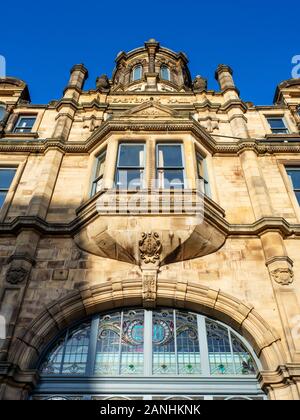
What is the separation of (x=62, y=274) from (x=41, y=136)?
7579mm

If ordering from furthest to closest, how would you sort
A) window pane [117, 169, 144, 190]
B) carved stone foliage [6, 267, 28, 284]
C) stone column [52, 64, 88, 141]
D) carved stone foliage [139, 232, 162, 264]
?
stone column [52, 64, 88, 141] → window pane [117, 169, 144, 190] → carved stone foliage [139, 232, 162, 264] → carved stone foliage [6, 267, 28, 284]

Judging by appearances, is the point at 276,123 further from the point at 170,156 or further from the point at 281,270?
the point at 281,270

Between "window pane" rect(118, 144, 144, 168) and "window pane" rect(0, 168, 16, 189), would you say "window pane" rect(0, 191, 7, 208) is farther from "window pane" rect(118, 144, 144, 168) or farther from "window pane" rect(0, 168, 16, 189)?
"window pane" rect(118, 144, 144, 168)

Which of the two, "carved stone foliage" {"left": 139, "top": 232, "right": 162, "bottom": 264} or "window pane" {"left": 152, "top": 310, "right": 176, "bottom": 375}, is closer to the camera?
"window pane" {"left": 152, "top": 310, "right": 176, "bottom": 375}

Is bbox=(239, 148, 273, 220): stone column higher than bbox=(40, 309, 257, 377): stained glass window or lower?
higher

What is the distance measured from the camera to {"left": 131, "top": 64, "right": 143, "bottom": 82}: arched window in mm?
24663

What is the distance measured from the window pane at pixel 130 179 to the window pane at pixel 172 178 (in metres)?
0.64

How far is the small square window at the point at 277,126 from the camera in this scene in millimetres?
15445

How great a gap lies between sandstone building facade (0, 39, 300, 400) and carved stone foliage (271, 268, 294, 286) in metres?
0.03

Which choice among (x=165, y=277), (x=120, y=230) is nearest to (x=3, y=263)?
(x=120, y=230)

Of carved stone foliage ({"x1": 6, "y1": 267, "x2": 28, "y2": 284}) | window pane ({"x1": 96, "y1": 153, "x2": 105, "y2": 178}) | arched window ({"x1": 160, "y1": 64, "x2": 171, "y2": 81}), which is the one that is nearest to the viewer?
carved stone foliage ({"x1": 6, "y1": 267, "x2": 28, "y2": 284})

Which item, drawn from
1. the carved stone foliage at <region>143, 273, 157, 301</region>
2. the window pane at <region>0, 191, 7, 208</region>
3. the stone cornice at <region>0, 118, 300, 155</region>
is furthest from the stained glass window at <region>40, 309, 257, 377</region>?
the stone cornice at <region>0, 118, 300, 155</region>

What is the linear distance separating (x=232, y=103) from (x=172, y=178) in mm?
6470

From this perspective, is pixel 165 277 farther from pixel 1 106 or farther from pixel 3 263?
pixel 1 106
